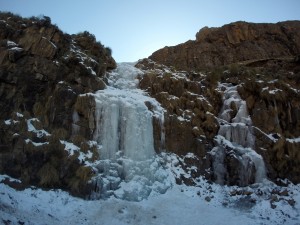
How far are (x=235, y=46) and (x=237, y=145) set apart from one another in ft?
66.3

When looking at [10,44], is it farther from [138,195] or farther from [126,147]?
[138,195]

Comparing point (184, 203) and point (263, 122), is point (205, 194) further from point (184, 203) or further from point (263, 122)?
point (263, 122)

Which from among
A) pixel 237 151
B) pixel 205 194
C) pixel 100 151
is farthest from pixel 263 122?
pixel 100 151

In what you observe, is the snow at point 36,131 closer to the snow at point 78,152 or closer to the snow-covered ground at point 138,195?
the snow-covered ground at point 138,195

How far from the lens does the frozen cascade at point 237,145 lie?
22.0m

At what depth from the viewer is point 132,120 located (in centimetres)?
2206

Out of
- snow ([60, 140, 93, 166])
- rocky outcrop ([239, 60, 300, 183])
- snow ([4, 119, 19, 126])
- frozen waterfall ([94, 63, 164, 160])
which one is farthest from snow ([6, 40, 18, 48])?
rocky outcrop ([239, 60, 300, 183])

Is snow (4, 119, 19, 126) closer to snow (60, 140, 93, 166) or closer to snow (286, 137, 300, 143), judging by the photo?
snow (60, 140, 93, 166)

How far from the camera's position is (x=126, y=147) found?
830 inches

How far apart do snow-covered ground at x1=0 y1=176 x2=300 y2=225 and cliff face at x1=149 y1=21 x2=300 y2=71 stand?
20721mm

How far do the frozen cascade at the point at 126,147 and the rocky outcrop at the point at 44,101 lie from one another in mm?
812

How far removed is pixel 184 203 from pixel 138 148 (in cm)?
405

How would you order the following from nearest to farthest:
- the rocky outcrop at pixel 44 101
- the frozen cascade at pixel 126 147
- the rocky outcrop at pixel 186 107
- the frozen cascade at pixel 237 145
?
the rocky outcrop at pixel 44 101
the frozen cascade at pixel 126 147
the frozen cascade at pixel 237 145
the rocky outcrop at pixel 186 107

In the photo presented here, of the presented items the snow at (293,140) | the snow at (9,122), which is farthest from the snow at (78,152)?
the snow at (293,140)
